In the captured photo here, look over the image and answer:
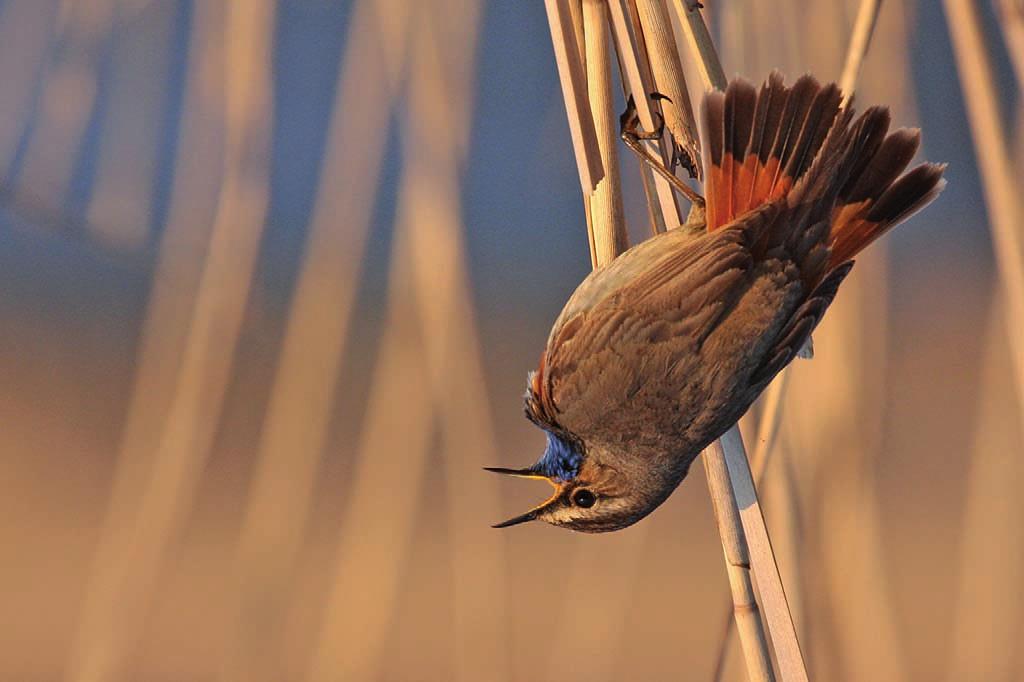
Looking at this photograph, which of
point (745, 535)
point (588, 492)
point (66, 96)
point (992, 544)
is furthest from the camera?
point (66, 96)

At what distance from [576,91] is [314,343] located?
1.32 m

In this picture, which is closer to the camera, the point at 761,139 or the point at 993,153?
the point at 761,139

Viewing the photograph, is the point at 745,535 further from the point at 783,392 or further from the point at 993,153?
the point at 993,153

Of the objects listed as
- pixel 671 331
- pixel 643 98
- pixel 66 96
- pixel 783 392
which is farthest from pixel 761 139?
pixel 66 96

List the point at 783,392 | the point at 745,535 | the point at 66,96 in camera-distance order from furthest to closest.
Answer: the point at 66,96
the point at 783,392
the point at 745,535

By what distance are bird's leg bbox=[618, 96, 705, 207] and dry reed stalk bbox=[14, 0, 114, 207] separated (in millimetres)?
1380

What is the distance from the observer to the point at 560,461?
1681 mm

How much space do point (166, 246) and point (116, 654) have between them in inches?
35.7

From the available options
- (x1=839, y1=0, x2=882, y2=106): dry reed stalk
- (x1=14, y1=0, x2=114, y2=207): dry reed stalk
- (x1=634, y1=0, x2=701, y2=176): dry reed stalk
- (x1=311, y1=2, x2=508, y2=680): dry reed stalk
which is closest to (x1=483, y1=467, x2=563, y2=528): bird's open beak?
(x1=634, y1=0, x2=701, y2=176): dry reed stalk

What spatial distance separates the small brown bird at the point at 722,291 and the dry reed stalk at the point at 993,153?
0.35 m

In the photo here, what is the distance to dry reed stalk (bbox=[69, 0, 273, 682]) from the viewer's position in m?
2.47

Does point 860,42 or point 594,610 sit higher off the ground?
point 860,42

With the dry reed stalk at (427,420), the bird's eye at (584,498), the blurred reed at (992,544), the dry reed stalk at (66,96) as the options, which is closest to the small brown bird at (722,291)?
the bird's eye at (584,498)

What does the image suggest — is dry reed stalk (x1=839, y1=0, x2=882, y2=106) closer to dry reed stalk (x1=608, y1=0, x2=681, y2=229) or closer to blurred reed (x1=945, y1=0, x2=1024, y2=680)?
dry reed stalk (x1=608, y1=0, x2=681, y2=229)
